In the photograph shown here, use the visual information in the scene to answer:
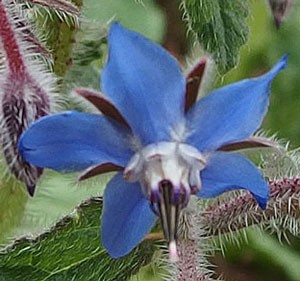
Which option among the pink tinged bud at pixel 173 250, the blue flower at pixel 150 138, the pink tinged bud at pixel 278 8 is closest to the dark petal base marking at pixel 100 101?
the blue flower at pixel 150 138

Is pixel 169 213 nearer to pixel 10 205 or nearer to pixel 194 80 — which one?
pixel 194 80

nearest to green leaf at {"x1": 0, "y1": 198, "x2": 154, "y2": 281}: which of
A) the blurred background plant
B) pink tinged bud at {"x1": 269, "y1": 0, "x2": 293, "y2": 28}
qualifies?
the blurred background plant

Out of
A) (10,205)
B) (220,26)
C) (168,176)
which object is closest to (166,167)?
(168,176)

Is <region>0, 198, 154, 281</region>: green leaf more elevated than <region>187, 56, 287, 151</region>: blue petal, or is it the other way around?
<region>187, 56, 287, 151</region>: blue petal

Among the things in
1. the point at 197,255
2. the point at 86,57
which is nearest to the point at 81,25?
the point at 86,57

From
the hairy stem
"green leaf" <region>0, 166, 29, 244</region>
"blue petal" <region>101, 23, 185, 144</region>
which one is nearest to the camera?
"blue petal" <region>101, 23, 185, 144</region>

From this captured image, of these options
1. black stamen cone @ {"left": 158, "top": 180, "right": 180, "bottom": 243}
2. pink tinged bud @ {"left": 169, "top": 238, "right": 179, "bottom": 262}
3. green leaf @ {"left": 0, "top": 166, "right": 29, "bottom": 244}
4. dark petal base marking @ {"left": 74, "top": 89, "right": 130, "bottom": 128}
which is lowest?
green leaf @ {"left": 0, "top": 166, "right": 29, "bottom": 244}

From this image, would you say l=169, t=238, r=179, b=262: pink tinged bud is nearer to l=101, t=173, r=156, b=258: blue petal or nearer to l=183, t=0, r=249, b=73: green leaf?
l=101, t=173, r=156, b=258: blue petal

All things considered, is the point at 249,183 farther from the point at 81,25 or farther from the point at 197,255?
the point at 81,25

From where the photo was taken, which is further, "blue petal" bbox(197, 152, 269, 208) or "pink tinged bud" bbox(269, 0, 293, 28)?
"pink tinged bud" bbox(269, 0, 293, 28)
